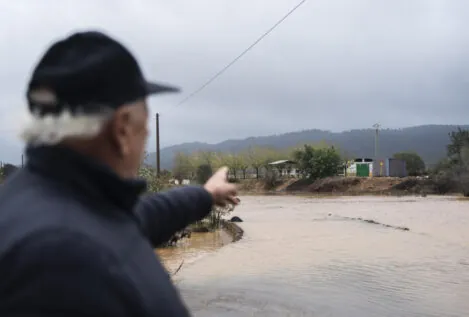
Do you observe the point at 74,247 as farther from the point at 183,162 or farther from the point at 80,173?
the point at 183,162

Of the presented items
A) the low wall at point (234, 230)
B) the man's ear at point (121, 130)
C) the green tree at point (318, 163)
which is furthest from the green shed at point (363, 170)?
the man's ear at point (121, 130)

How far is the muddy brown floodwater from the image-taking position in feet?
25.7

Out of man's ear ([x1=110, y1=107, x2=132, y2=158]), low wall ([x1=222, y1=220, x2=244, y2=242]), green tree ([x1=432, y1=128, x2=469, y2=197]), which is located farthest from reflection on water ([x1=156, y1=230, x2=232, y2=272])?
green tree ([x1=432, y1=128, x2=469, y2=197])

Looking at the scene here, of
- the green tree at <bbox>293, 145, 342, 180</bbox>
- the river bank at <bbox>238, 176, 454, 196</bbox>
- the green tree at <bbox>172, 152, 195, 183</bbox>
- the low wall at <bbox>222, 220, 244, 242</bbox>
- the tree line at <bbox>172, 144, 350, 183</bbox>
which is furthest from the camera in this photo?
the green tree at <bbox>172, 152, 195, 183</bbox>

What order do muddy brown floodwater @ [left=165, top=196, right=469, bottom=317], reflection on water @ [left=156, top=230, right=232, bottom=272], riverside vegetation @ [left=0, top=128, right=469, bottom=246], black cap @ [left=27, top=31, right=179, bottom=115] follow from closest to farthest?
black cap @ [left=27, top=31, right=179, bottom=115] → muddy brown floodwater @ [left=165, top=196, right=469, bottom=317] → reflection on water @ [left=156, top=230, right=232, bottom=272] → riverside vegetation @ [left=0, top=128, right=469, bottom=246]

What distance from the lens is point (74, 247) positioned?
1.05 metres

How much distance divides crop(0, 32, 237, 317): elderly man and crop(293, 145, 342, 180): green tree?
61095 millimetres

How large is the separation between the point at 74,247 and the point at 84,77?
35 cm

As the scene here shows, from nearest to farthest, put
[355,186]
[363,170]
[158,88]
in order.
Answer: [158,88] < [355,186] < [363,170]

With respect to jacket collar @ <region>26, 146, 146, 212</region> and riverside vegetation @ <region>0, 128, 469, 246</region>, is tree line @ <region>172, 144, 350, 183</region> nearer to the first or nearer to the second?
riverside vegetation @ <region>0, 128, 469, 246</region>

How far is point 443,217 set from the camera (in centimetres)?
2373

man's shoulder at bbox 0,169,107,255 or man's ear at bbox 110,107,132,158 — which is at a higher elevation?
man's ear at bbox 110,107,132,158

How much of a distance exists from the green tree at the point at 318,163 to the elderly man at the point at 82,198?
61.1m

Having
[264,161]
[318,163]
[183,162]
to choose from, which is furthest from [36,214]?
[183,162]
